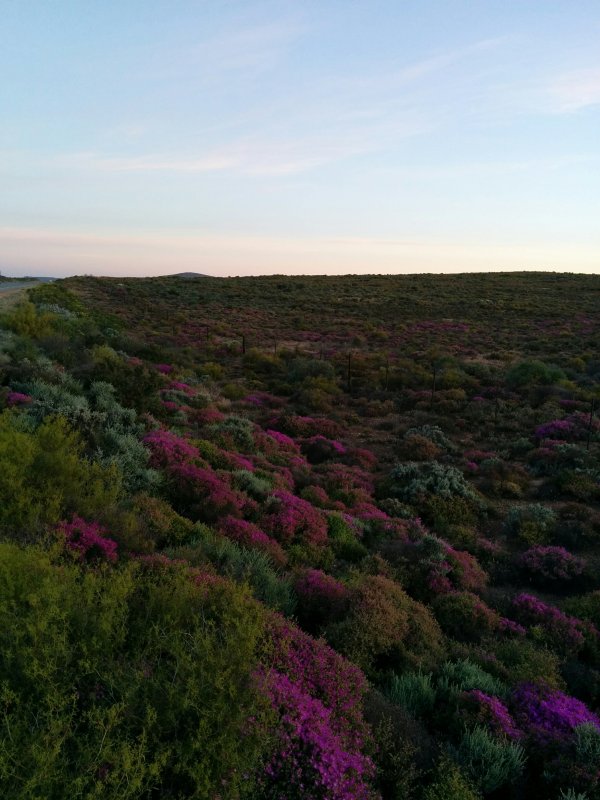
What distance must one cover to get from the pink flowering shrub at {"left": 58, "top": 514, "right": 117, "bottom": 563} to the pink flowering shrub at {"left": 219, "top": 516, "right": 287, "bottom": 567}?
6.43 ft

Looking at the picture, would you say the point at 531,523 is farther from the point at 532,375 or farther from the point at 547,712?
the point at 532,375

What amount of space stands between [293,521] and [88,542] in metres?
3.59

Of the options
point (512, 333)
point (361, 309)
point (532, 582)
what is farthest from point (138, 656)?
point (361, 309)

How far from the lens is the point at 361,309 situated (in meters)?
48.5

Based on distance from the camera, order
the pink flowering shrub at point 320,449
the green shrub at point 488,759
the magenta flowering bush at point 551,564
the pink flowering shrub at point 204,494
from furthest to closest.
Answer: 1. the pink flowering shrub at point 320,449
2. the magenta flowering bush at point 551,564
3. the pink flowering shrub at point 204,494
4. the green shrub at point 488,759

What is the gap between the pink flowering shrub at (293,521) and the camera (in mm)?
8227

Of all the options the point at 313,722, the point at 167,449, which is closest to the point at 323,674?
the point at 313,722

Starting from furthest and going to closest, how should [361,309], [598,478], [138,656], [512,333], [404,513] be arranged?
1. [361,309]
2. [512,333]
3. [598,478]
4. [404,513]
5. [138,656]

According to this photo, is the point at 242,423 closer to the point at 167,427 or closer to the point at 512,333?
the point at 167,427

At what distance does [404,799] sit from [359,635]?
1906mm

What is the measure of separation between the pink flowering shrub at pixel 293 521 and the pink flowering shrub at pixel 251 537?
0.42m

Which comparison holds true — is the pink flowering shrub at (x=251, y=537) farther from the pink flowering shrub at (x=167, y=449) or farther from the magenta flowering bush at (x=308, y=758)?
the magenta flowering bush at (x=308, y=758)

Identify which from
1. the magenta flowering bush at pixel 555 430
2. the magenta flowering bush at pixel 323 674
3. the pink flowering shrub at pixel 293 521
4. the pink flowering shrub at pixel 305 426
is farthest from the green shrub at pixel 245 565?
the magenta flowering bush at pixel 555 430

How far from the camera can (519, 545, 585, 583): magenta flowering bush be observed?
8.50m
